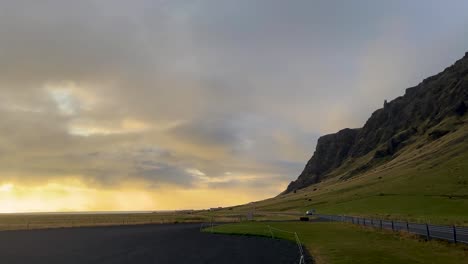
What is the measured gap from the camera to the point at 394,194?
168250 millimetres

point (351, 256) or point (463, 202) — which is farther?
point (463, 202)

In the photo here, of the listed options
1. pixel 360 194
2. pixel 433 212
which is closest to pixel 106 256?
pixel 433 212

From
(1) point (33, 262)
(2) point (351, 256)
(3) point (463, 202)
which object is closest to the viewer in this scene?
(2) point (351, 256)

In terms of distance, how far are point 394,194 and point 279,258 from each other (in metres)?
137

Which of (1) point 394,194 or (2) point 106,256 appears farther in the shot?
(1) point 394,194

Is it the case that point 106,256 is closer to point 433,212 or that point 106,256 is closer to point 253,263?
point 253,263

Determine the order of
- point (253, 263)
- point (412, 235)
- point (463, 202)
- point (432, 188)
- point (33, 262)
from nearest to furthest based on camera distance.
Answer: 1. point (253, 263)
2. point (412, 235)
3. point (33, 262)
4. point (463, 202)
5. point (432, 188)

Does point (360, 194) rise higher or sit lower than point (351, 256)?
higher

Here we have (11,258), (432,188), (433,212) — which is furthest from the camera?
(432,188)

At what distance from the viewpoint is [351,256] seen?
38.2m

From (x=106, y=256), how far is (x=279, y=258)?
23064 mm

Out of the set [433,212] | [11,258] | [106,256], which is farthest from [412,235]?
[433,212]

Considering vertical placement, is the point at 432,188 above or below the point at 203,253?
above

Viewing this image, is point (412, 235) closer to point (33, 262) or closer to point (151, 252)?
point (151, 252)
